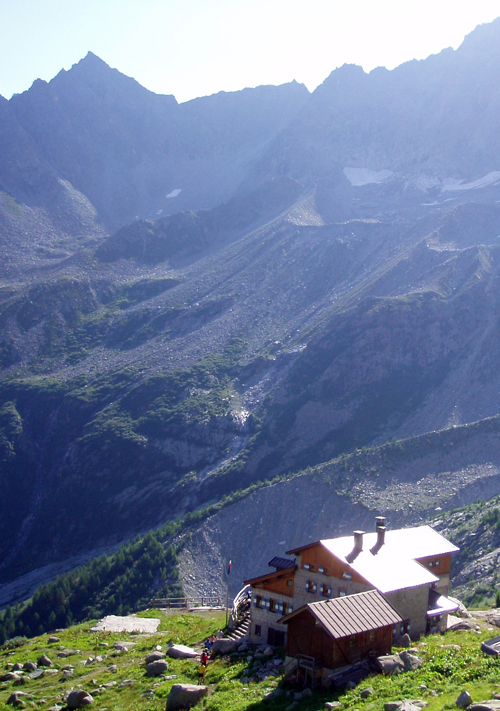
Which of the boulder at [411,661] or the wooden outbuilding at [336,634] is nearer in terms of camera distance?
the boulder at [411,661]

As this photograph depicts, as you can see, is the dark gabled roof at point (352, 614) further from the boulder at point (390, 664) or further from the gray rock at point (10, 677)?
the gray rock at point (10, 677)

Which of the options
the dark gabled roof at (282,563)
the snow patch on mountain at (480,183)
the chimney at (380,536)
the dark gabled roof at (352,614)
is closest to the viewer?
the dark gabled roof at (352,614)

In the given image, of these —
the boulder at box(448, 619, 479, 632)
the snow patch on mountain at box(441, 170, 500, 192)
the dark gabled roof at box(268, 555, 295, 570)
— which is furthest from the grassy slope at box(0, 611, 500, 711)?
the snow patch on mountain at box(441, 170, 500, 192)

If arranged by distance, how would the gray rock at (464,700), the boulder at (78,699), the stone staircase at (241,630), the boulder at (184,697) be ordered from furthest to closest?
the stone staircase at (241,630)
the boulder at (78,699)
the boulder at (184,697)
the gray rock at (464,700)

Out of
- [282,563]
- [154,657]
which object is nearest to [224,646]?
[154,657]

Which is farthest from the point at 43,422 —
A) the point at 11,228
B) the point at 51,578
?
the point at 11,228

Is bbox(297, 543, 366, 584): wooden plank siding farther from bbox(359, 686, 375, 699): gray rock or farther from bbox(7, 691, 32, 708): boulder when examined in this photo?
bbox(7, 691, 32, 708): boulder

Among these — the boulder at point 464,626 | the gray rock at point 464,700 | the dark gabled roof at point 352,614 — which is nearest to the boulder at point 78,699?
the dark gabled roof at point 352,614
